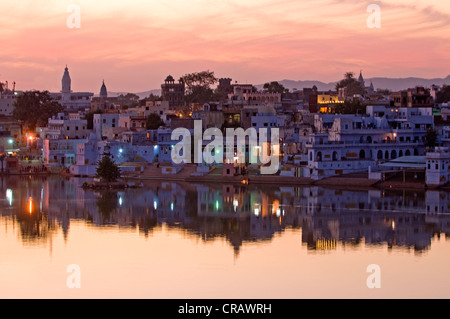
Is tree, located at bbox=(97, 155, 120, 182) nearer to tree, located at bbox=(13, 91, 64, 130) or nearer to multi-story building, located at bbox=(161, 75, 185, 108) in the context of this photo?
tree, located at bbox=(13, 91, 64, 130)

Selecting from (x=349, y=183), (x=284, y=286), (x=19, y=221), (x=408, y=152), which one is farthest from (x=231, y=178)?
(x=284, y=286)

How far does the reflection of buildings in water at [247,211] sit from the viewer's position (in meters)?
25.2

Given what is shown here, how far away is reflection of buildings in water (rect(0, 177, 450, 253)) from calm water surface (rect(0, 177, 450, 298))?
3 centimetres

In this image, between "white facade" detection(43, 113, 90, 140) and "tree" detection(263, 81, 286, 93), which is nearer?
"white facade" detection(43, 113, 90, 140)

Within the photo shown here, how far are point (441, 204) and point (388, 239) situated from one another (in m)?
6.82

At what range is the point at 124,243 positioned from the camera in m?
23.7

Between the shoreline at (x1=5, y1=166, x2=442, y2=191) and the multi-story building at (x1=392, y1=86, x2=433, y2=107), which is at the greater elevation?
the multi-story building at (x1=392, y1=86, x2=433, y2=107)

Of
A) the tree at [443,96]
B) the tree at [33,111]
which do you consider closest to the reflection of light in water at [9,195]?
the tree at [33,111]

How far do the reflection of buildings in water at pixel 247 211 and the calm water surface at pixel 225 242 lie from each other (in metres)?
0.03

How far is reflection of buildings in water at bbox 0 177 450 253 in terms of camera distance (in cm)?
2516

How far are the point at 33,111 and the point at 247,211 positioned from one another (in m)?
31.0

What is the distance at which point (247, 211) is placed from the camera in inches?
1153

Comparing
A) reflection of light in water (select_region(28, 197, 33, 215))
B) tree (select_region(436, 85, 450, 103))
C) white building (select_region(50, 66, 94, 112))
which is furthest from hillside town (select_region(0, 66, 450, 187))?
white building (select_region(50, 66, 94, 112))
